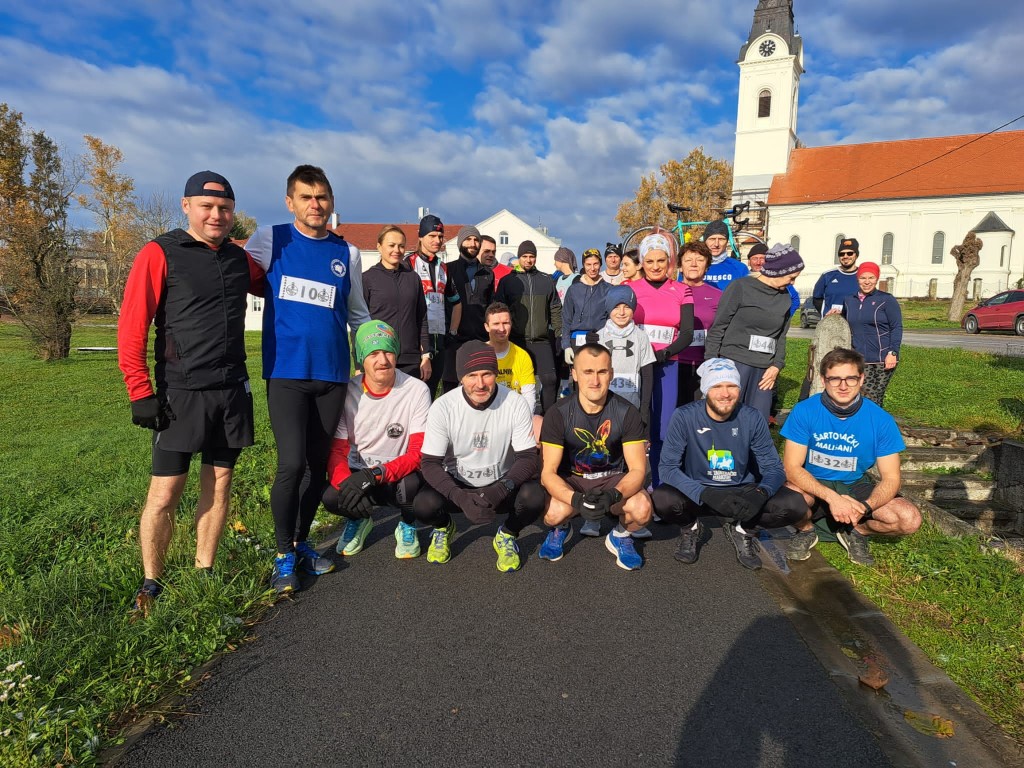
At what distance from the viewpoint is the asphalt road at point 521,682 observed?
2.32 m

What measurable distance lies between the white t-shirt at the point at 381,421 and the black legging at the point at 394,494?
186 mm

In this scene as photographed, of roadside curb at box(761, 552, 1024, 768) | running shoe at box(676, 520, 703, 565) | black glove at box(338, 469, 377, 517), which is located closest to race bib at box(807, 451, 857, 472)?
→ roadside curb at box(761, 552, 1024, 768)

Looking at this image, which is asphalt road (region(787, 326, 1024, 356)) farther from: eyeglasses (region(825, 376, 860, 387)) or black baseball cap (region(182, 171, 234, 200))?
black baseball cap (region(182, 171, 234, 200))

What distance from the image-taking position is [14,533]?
478 centimetres

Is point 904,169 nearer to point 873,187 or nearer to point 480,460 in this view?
point 873,187

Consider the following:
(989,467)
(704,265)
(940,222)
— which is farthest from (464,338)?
(940,222)

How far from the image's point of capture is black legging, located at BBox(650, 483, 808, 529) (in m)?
3.89

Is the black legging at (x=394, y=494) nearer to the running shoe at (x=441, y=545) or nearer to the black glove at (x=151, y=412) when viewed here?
the running shoe at (x=441, y=545)

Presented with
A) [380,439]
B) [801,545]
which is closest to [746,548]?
[801,545]

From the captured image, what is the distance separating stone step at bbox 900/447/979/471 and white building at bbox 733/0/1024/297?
4712cm

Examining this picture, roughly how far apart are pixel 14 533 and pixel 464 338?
4.07 meters

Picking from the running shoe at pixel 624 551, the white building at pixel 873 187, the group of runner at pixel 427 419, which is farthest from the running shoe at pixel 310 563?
the white building at pixel 873 187

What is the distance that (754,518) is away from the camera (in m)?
3.95

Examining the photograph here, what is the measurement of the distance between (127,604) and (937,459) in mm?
7731
